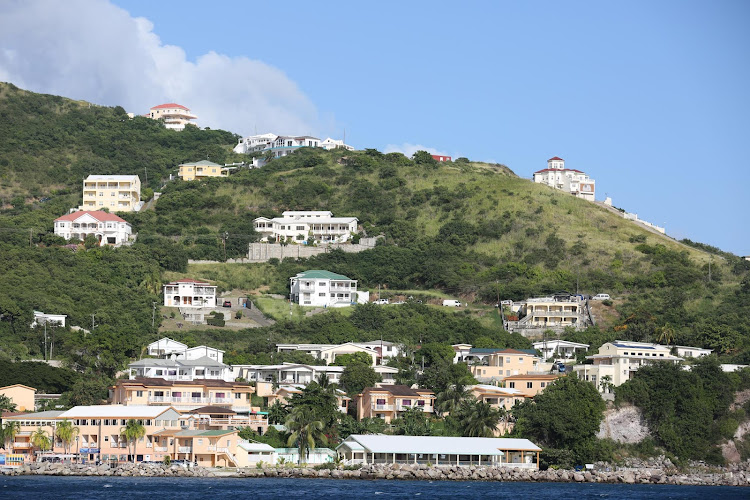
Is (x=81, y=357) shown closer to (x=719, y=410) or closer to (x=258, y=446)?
(x=258, y=446)

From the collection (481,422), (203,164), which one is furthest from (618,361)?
(203,164)

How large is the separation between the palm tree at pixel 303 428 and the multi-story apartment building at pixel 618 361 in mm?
19508

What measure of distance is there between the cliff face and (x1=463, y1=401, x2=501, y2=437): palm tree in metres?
7.00

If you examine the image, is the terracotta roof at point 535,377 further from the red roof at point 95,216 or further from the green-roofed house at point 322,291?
the red roof at point 95,216

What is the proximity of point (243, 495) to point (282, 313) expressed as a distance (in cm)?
4227

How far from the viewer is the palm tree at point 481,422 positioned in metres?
68.1

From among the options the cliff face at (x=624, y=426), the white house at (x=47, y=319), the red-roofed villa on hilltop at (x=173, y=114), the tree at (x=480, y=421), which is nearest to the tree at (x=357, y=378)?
the tree at (x=480, y=421)

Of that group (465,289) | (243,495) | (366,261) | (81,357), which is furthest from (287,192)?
(243,495)

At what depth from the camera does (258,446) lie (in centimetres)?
6438

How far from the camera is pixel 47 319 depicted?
83.4m

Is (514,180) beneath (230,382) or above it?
above

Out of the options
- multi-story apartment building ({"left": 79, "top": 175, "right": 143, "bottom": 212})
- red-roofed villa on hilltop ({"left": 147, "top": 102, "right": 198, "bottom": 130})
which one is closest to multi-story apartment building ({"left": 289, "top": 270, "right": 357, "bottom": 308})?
multi-story apartment building ({"left": 79, "top": 175, "right": 143, "bottom": 212})

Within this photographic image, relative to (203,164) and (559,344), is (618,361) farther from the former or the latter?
(203,164)

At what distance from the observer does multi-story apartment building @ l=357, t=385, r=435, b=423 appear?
70.6 metres
